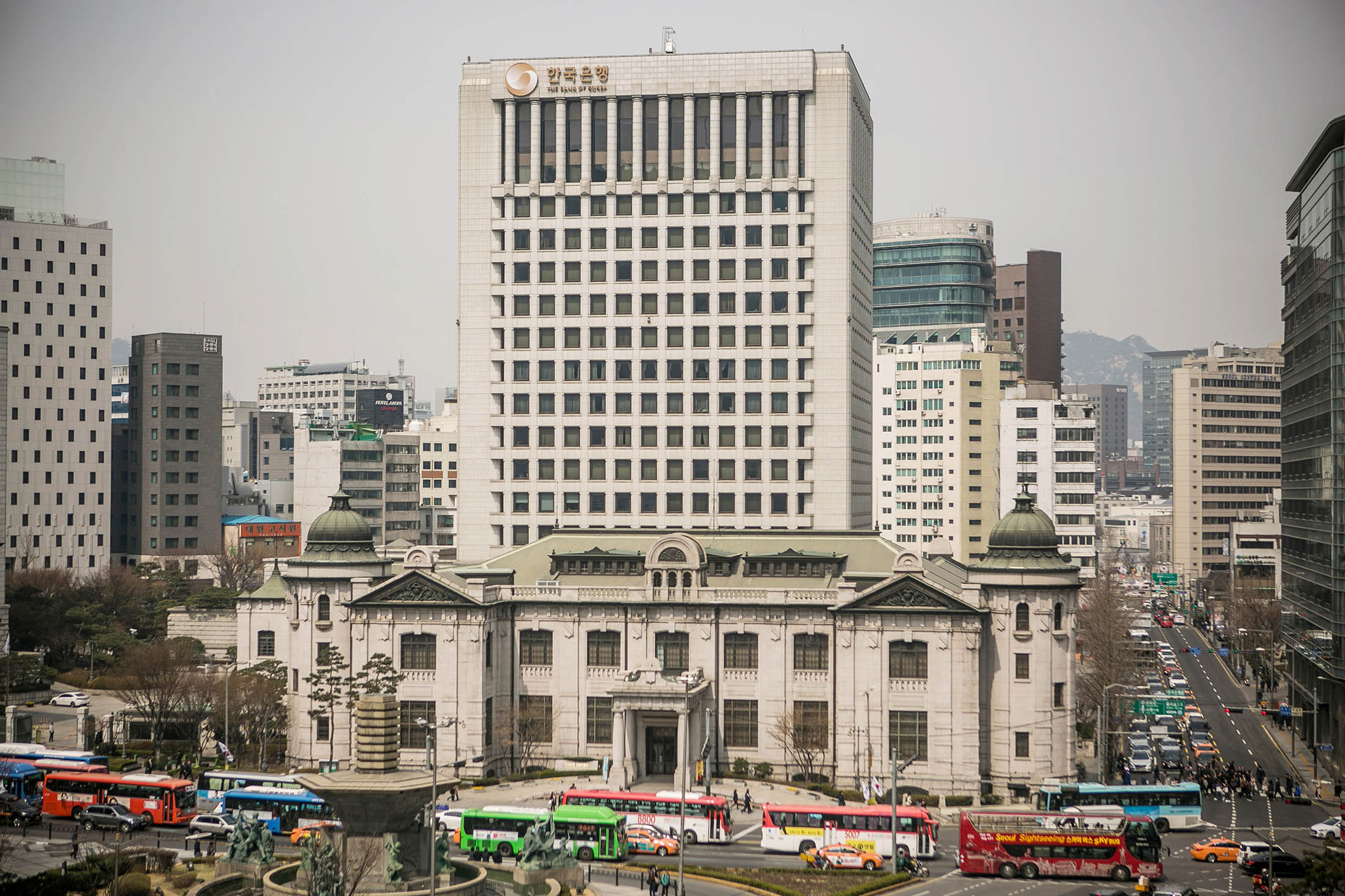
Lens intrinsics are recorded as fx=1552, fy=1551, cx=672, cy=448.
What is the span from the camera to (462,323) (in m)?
160

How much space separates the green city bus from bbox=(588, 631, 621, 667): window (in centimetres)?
2532

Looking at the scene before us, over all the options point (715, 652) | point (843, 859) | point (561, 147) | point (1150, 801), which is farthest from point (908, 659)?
point (561, 147)

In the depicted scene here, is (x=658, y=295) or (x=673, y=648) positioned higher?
(x=658, y=295)

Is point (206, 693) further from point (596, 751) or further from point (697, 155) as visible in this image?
point (697, 155)

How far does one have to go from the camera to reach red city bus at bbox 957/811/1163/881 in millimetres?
92750

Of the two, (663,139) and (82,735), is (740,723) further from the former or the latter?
(663,139)

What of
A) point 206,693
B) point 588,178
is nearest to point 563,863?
point 206,693

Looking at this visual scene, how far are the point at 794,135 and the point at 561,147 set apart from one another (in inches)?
944

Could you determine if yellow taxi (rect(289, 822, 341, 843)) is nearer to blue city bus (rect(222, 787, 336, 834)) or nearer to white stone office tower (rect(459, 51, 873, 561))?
blue city bus (rect(222, 787, 336, 834))

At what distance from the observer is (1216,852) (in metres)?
95.2

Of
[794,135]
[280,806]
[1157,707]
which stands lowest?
[280,806]

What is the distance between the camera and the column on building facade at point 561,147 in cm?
16000

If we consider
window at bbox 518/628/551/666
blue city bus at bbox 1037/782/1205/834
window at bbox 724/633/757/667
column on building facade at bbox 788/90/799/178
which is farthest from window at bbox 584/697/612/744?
column on building facade at bbox 788/90/799/178

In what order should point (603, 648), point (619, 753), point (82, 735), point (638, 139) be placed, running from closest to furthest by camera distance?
point (619, 753), point (603, 648), point (82, 735), point (638, 139)
